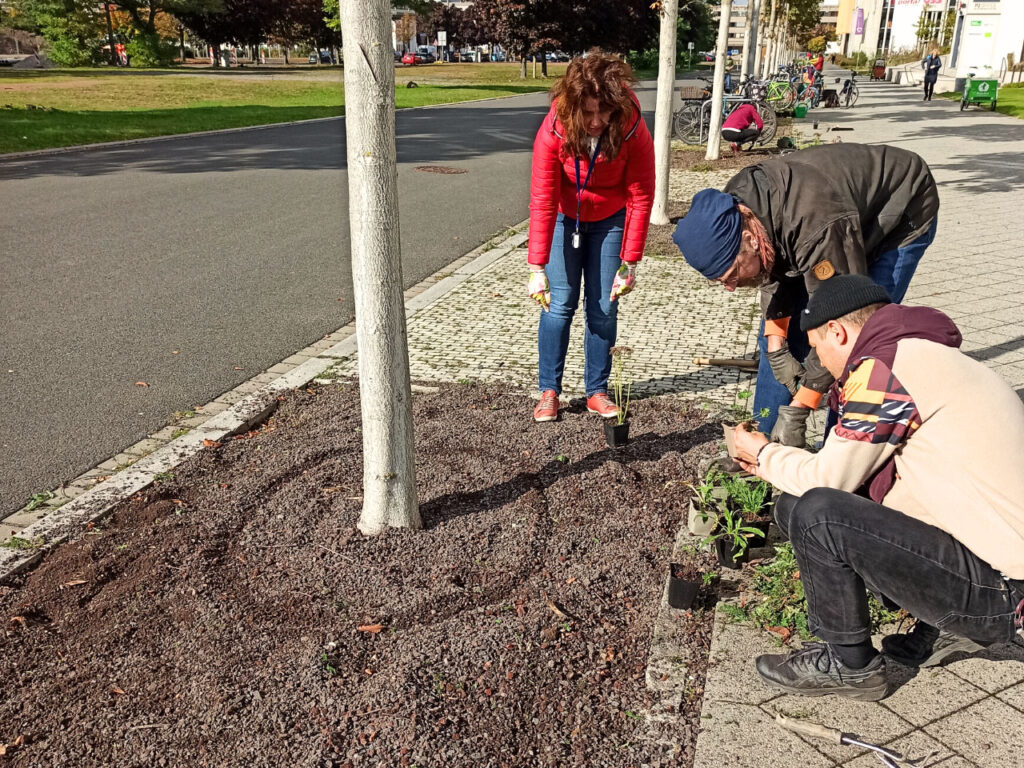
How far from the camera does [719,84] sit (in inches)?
593

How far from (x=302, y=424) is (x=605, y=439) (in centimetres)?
166

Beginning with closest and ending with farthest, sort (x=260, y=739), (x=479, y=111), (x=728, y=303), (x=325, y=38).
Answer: (x=260, y=739), (x=728, y=303), (x=479, y=111), (x=325, y=38)

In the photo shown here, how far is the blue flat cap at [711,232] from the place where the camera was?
309cm

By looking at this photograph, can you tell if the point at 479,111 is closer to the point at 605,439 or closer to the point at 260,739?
the point at 605,439

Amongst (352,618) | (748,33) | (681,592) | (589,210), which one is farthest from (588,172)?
(748,33)

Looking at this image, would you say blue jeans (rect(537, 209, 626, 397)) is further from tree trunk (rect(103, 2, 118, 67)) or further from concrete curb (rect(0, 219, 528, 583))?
tree trunk (rect(103, 2, 118, 67))

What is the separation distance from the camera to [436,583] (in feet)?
11.1

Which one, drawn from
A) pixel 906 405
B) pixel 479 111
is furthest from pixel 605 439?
pixel 479 111

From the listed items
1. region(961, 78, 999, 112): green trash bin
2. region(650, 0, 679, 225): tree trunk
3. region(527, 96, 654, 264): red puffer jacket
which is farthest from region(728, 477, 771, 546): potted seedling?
region(961, 78, 999, 112): green trash bin

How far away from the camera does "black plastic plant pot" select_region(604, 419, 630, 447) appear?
4.50m

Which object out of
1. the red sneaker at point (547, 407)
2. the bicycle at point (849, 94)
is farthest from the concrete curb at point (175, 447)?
the bicycle at point (849, 94)

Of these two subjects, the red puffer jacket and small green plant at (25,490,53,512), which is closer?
small green plant at (25,490,53,512)

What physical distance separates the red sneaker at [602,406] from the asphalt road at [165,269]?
230cm

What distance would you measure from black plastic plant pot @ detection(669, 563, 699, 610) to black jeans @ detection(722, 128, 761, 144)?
14.2 m
